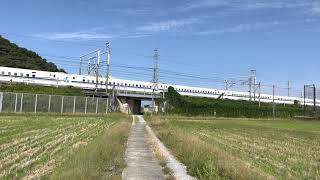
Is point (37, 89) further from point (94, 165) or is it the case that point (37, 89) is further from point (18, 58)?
point (94, 165)

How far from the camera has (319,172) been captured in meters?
A: 15.2

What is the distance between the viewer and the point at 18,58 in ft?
400

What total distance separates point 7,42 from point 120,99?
141 ft

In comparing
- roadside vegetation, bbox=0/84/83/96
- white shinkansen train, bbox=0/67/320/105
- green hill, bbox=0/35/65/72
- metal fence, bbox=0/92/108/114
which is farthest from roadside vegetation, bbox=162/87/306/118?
green hill, bbox=0/35/65/72

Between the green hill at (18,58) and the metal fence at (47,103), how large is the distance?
1760 inches

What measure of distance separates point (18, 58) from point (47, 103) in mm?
62059

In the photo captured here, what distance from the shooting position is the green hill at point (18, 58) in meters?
116

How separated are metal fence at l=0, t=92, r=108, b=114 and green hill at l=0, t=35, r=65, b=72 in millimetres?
44696

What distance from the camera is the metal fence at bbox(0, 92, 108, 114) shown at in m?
58.1

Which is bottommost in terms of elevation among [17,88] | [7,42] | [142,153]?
[142,153]

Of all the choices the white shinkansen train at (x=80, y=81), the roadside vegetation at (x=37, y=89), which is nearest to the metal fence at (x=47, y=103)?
the roadside vegetation at (x=37, y=89)

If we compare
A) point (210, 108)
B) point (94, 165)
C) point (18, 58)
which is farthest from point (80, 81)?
point (94, 165)

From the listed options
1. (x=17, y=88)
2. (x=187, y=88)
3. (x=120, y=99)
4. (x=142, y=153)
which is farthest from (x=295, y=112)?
(x=142, y=153)

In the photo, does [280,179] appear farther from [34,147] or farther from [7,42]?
[7,42]
